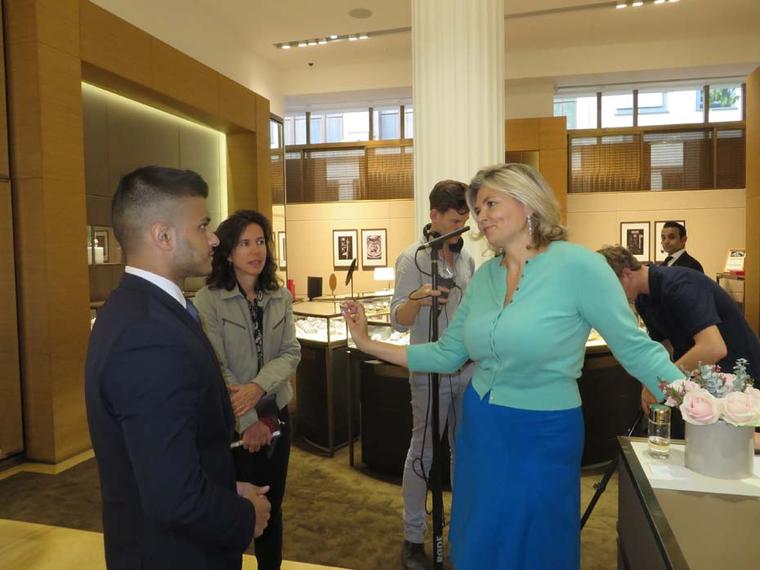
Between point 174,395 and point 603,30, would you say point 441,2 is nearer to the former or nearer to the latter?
point 174,395

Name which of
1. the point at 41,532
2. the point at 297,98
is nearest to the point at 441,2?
the point at 41,532

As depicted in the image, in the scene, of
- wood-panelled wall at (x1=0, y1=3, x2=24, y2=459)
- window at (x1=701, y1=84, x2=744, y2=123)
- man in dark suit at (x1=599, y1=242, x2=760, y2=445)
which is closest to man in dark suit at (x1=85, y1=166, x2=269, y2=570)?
man in dark suit at (x1=599, y1=242, x2=760, y2=445)

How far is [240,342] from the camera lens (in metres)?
2.37

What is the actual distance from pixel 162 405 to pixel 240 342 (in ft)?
4.05

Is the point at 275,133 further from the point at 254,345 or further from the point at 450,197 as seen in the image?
the point at 254,345

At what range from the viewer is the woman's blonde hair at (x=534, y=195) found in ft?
5.98

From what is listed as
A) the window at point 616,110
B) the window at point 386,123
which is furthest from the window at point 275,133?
the window at point 616,110

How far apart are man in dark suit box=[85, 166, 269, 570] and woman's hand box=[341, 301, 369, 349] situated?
33.5 inches

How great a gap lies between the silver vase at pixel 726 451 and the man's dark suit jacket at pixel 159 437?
3.89 ft

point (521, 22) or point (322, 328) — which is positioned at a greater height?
point (521, 22)

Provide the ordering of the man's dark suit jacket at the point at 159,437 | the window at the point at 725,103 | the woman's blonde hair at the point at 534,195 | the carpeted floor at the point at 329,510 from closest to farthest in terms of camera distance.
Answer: the man's dark suit jacket at the point at 159,437 < the woman's blonde hair at the point at 534,195 < the carpeted floor at the point at 329,510 < the window at the point at 725,103

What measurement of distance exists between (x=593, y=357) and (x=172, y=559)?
3.38 m

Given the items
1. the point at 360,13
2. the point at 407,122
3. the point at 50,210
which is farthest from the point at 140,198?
the point at 407,122

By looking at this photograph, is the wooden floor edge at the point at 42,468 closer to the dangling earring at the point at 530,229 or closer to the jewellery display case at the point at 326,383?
the jewellery display case at the point at 326,383
